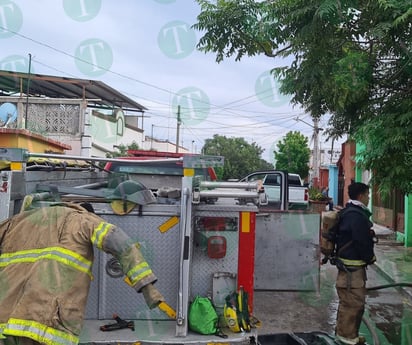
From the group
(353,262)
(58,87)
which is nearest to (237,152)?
(58,87)

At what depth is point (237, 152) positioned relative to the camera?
54156 mm

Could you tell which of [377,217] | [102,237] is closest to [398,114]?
[102,237]

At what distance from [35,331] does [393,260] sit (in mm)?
9531

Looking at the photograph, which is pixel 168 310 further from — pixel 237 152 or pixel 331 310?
pixel 237 152

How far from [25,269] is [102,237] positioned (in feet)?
1.61

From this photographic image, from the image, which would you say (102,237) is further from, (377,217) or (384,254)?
(377,217)

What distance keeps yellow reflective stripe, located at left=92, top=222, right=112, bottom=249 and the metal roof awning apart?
2125 centimetres

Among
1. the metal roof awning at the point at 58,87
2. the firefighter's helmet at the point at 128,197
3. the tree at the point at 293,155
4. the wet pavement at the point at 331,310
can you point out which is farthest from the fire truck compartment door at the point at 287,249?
the tree at the point at 293,155

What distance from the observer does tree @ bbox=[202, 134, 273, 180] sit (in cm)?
5246

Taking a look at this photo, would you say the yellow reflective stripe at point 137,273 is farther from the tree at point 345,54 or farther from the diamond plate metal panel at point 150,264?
the tree at point 345,54

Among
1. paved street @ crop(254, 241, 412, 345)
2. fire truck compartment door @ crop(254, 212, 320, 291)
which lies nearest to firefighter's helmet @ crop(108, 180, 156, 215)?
paved street @ crop(254, 241, 412, 345)

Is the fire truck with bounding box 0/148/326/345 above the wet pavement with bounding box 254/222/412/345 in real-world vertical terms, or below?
above

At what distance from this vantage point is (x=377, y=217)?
17500 mm

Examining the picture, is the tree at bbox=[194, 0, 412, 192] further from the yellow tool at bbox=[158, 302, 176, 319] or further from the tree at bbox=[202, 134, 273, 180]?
the tree at bbox=[202, 134, 273, 180]
